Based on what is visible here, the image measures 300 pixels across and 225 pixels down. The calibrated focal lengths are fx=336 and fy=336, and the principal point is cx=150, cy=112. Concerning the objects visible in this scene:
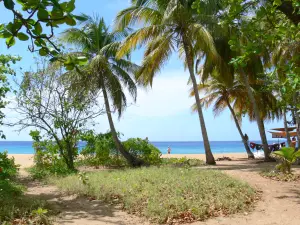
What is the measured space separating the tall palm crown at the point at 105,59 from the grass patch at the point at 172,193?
739cm

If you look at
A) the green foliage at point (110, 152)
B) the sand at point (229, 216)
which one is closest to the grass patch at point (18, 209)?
the sand at point (229, 216)

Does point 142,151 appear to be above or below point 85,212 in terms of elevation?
above

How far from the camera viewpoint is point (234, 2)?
355cm

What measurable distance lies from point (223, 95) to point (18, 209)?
686 inches

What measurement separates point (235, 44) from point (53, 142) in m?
11.5

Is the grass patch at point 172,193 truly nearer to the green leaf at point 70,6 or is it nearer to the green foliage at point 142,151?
the green leaf at point 70,6

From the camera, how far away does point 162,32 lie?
14172mm

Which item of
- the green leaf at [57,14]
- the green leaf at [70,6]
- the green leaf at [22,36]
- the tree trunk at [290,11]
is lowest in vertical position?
the green leaf at [22,36]

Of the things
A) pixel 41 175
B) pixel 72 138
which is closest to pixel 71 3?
pixel 41 175

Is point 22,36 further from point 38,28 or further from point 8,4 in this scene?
point 8,4

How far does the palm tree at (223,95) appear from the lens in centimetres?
2033

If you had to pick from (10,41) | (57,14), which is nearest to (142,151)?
(10,41)

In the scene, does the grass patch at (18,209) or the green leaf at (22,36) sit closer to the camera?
the green leaf at (22,36)

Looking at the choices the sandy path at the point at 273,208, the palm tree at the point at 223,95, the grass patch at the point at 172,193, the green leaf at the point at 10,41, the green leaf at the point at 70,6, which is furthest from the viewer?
the palm tree at the point at 223,95
